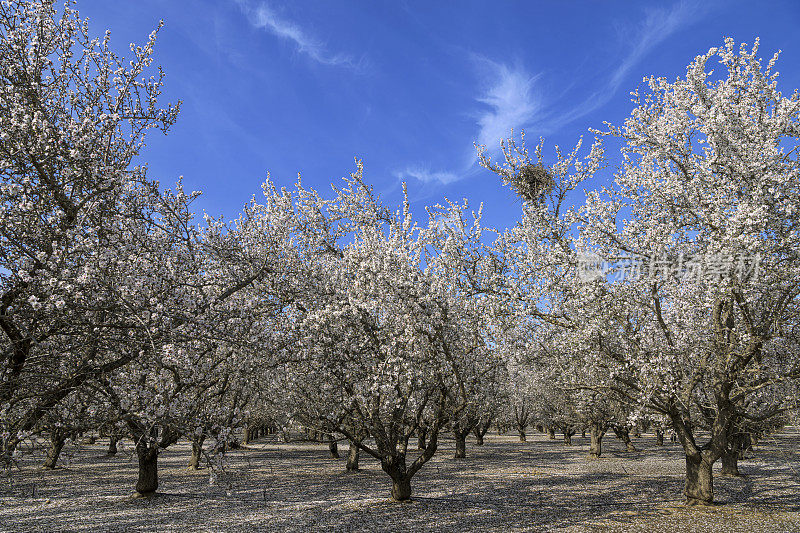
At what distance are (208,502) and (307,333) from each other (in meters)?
10.0

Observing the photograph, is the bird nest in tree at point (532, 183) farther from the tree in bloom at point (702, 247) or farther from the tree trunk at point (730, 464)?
the tree trunk at point (730, 464)

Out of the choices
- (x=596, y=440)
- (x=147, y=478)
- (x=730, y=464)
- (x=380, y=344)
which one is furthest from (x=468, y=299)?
(x=596, y=440)

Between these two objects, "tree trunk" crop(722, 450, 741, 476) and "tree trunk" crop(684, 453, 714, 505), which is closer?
"tree trunk" crop(684, 453, 714, 505)

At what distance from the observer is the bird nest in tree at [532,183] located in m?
16.6

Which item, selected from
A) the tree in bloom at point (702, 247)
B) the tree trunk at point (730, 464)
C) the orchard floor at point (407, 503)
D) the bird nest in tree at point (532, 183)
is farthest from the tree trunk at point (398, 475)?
the tree trunk at point (730, 464)

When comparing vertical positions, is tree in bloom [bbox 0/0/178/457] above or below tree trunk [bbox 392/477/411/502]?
above

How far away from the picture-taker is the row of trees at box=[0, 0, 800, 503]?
23.5 feet

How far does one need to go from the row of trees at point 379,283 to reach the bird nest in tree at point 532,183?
0.08 metres

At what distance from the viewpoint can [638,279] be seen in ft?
45.7

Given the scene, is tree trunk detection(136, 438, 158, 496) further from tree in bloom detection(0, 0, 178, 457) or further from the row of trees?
tree in bloom detection(0, 0, 178, 457)

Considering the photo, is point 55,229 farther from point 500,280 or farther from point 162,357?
point 500,280

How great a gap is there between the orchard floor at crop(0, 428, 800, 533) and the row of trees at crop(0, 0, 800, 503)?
1.69 metres

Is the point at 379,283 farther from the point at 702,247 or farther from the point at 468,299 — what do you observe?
the point at 702,247

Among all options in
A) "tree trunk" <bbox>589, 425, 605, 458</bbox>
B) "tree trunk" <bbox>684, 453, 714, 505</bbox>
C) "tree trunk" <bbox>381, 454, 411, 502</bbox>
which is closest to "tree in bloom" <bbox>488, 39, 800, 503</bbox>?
"tree trunk" <bbox>684, 453, 714, 505</bbox>
